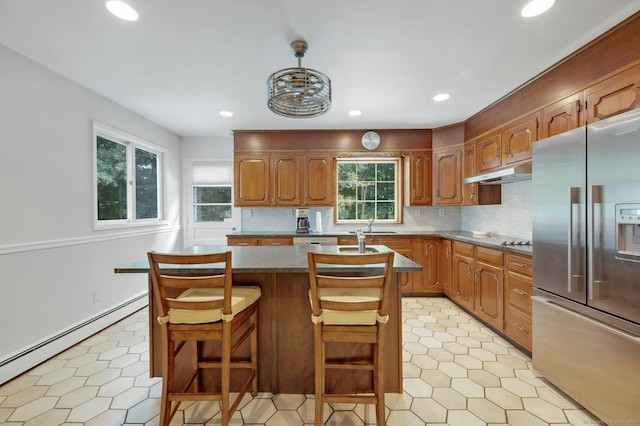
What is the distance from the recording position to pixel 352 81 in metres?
2.71

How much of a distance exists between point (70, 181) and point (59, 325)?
1334mm

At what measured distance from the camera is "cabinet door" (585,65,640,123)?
1.76 m

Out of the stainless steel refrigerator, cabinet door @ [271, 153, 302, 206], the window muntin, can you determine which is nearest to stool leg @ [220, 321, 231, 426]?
the stainless steel refrigerator

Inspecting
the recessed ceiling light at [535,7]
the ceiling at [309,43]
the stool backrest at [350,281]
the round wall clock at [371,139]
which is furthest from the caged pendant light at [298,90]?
the round wall clock at [371,139]

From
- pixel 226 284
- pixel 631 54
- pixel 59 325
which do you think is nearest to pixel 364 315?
pixel 226 284

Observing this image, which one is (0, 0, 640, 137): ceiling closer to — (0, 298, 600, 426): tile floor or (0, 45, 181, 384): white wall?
(0, 45, 181, 384): white wall

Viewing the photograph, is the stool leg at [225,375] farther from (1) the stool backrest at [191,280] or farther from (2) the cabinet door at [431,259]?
(2) the cabinet door at [431,259]

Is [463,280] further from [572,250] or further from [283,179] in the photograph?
[283,179]

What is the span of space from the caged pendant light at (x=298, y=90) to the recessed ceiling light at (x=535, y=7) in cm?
127

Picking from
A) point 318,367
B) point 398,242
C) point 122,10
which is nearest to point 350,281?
point 318,367

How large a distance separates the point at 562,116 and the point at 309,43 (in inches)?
84.2

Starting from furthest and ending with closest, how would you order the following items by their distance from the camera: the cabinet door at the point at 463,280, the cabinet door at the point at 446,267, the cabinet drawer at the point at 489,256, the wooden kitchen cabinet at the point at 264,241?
the wooden kitchen cabinet at the point at 264,241 → the cabinet door at the point at 446,267 → the cabinet door at the point at 463,280 → the cabinet drawer at the point at 489,256

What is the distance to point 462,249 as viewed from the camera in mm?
3463

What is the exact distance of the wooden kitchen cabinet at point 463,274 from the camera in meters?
3.27
